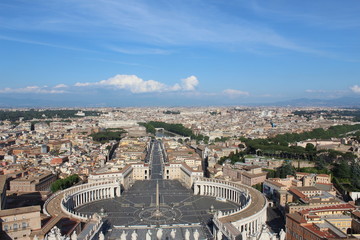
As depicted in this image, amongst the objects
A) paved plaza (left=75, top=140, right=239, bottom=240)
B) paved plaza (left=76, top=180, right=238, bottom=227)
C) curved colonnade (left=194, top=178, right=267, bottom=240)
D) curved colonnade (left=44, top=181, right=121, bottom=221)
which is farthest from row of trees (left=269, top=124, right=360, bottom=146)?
curved colonnade (left=44, top=181, right=121, bottom=221)

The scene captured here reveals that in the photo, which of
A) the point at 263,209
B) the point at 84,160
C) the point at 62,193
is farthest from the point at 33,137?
the point at 263,209

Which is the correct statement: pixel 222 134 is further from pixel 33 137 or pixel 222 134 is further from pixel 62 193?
pixel 62 193

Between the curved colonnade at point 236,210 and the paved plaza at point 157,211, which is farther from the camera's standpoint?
the paved plaza at point 157,211

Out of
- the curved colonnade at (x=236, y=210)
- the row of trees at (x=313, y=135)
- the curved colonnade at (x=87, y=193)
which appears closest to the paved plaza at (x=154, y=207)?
the curved colonnade at (x=87, y=193)

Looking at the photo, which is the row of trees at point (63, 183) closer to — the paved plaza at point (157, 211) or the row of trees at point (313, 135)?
the paved plaza at point (157, 211)

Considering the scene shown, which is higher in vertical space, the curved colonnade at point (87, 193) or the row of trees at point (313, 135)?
the row of trees at point (313, 135)

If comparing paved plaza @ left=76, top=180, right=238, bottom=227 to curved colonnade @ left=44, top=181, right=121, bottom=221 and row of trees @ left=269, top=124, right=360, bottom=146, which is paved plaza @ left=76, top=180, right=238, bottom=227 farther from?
row of trees @ left=269, top=124, right=360, bottom=146

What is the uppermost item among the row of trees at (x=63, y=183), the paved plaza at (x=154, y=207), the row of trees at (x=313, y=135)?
the row of trees at (x=313, y=135)

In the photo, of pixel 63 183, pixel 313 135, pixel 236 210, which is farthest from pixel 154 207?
pixel 313 135

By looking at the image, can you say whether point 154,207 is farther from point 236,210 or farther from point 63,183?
point 63,183
